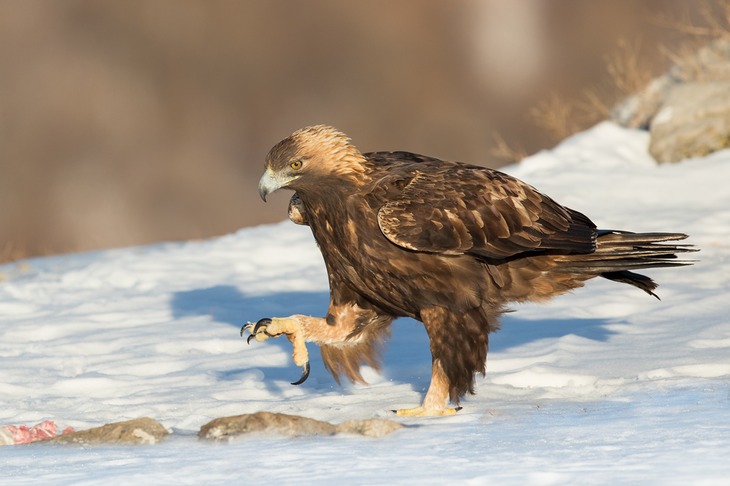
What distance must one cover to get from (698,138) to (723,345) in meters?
5.96

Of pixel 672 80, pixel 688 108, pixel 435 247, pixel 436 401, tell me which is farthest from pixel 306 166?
pixel 672 80

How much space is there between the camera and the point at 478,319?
21.0ft

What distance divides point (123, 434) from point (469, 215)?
7.21 feet

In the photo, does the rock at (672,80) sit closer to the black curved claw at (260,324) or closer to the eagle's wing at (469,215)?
the eagle's wing at (469,215)

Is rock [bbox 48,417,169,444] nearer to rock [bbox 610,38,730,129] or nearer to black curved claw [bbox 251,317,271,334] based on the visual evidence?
black curved claw [bbox 251,317,271,334]

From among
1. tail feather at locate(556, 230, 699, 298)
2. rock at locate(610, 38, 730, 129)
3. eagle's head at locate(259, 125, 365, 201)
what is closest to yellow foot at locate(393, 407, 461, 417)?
tail feather at locate(556, 230, 699, 298)

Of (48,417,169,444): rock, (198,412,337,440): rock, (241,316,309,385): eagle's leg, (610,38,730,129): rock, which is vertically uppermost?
(610,38,730,129): rock

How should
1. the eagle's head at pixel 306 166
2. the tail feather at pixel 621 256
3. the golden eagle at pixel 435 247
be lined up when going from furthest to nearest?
the tail feather at pixel 621 256
the eagle's head at pixel 306 166
the golden eagle at pixel 435 247

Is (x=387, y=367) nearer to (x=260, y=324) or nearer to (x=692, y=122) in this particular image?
(x=260, y=324)

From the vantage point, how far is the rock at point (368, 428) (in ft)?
17.8

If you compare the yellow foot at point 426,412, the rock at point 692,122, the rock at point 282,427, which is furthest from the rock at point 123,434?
the rock at point 692,122

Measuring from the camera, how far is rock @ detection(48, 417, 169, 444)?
5500 mm

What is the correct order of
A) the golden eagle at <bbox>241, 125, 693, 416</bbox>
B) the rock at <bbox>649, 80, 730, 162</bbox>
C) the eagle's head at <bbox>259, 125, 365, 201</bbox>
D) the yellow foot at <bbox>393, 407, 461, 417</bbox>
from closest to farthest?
1. the yellow foot at <bbox>393, 407, 461, 417</bbox>
2. the golden eagle at <bbox>241, 125, 693, 416</bbox>
3. the eagle's head at <bbox>259, 125, 365, 201</bbox>
4. the rock at <bbox>649, 80, 730, 162</bbox>

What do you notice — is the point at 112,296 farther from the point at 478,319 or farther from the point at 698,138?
the point at 698,138
